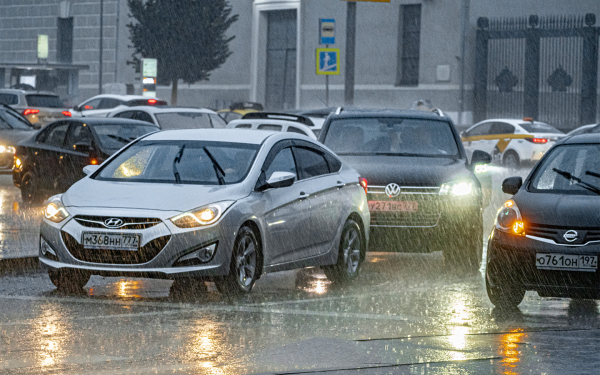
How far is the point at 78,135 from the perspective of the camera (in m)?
17.3

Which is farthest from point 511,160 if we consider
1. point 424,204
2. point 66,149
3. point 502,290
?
point 502,290

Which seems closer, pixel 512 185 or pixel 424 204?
pixel 512 185

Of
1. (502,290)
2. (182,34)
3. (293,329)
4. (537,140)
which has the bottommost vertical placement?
(293,329)

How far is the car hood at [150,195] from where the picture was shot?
925 centimetres

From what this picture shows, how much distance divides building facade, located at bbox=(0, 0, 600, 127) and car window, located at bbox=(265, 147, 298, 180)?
31247mm

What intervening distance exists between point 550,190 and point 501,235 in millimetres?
582

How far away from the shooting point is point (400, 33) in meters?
46.8

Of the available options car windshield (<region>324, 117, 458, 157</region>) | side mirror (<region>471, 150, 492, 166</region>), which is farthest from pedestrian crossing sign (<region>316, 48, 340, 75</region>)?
side mirror (<region>471, 150, 492, 166</region>)

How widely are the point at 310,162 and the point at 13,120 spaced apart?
497 inches

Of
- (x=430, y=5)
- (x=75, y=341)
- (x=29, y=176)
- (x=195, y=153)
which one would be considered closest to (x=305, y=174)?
(x=195, y=153)

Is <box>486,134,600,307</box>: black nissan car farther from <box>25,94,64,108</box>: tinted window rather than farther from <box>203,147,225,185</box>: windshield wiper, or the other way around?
<box>25,94,64,108</box>: tinted window

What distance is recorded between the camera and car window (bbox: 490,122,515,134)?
32378mm

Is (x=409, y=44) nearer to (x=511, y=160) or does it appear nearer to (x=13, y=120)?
(x=511, y=160)

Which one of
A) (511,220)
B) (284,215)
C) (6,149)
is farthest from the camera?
(6,149)
